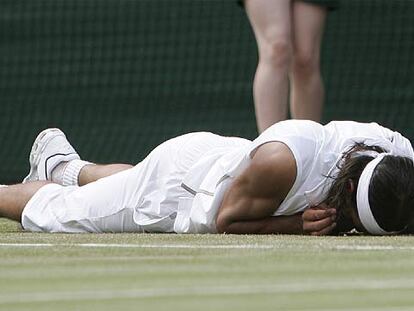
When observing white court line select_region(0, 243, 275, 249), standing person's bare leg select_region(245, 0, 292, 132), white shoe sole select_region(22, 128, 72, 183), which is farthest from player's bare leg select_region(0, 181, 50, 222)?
standing person's bare leg select_region(245, 0, 292, 132)

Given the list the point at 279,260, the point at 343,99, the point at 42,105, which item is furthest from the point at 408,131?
the point at 279,260

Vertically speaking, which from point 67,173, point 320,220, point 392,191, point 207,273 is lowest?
point 67,173

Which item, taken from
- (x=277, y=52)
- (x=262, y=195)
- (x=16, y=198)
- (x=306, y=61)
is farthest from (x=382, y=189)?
(x=306, y=61)

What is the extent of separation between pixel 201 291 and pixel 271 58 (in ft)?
10.7

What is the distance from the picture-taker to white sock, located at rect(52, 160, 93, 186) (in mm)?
4937

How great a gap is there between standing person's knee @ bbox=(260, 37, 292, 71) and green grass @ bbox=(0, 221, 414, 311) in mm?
1766

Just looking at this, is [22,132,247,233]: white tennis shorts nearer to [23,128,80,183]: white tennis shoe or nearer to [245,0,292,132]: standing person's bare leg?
[23,128,80,183]: white tennis shoe

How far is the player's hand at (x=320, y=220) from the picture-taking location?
13.2 ft

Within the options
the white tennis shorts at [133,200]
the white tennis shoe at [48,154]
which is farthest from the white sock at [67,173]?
the white tennis shorts at [133,200]

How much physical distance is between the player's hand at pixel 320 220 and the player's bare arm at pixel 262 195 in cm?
8

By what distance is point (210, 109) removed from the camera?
8117 millimetres

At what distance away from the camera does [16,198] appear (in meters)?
4.67

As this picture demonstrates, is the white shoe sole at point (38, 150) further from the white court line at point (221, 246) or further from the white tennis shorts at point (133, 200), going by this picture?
the white court line at point (221, 246)

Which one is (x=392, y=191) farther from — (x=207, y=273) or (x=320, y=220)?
(x=207, y=273)
